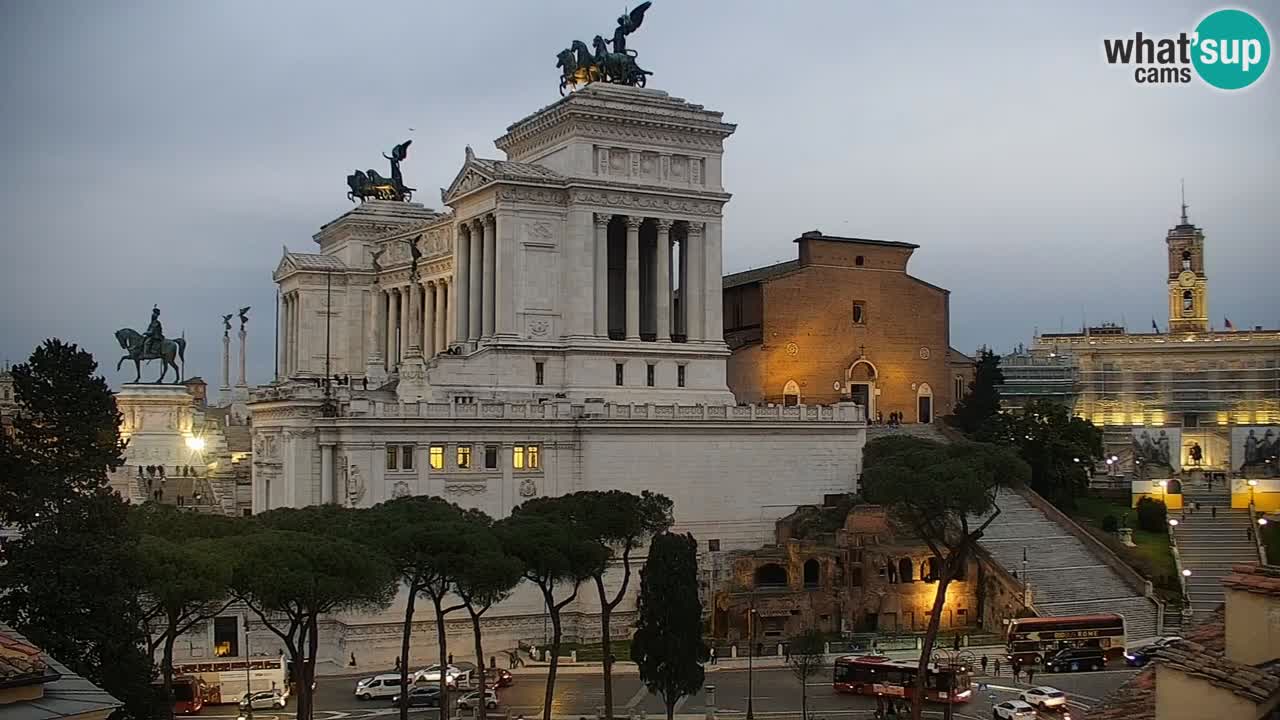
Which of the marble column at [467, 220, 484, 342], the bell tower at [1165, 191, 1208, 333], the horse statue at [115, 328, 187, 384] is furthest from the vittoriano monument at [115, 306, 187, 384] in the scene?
the bell tower at [1165, 191, 1208, 333]

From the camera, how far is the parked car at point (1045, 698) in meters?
49.6

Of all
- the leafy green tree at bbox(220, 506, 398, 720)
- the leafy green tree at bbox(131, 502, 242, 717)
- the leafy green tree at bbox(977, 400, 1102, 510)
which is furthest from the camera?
the leafy green tree at bbox(977, 400, 1102, 510)

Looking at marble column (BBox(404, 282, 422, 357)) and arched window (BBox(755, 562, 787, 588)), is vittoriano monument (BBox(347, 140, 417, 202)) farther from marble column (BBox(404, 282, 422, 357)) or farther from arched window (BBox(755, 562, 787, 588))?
arched window (BBox(755, 562, 787, 588))

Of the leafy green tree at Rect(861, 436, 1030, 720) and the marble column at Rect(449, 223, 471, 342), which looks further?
the marble column at Rect(449, 223, 471, 342)

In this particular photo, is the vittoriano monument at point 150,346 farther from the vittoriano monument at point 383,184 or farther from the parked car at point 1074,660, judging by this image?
the parked car at point 1074,660

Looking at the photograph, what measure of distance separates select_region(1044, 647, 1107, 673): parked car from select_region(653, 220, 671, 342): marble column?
91.5 ft

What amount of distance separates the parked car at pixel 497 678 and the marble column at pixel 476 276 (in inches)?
949

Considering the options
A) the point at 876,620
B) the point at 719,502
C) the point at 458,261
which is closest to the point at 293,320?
the point at 458,261

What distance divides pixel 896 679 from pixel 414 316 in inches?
1943

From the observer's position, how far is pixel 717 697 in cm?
5503

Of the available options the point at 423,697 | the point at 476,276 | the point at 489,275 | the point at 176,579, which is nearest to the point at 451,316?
the point at 476,276

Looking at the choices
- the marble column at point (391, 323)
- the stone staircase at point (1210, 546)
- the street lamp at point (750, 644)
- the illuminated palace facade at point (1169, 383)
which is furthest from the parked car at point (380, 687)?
the illuminated palace facade at point (1169, 383)

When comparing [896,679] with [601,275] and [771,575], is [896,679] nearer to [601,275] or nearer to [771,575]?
[771,575]

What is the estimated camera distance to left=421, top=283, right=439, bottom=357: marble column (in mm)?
92562
